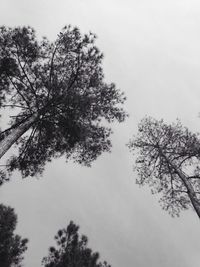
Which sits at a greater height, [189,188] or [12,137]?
[189,188]

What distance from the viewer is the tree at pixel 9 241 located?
1723 centimetres

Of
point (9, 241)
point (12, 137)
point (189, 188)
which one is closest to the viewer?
point (12, 137)

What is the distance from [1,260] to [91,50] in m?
14.3

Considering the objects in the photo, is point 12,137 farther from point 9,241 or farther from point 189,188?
point 9,241

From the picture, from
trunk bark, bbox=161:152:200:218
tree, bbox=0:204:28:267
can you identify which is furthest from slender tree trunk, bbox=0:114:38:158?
tree, bbox=0:204:28:267

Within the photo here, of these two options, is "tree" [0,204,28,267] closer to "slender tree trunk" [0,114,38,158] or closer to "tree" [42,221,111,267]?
"tree" [42,221,111,267]

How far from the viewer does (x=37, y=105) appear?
36.5 feet

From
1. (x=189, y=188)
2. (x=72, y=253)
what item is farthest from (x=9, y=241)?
(x=189, y=188)

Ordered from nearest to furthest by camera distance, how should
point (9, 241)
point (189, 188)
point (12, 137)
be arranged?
point (12, 137) < point (189, 188) < point (9, 241)

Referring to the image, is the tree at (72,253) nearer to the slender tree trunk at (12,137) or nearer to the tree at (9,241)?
the tree at (9,241)

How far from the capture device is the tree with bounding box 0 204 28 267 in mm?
17234

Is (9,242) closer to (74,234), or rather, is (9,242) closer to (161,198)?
(74,234)

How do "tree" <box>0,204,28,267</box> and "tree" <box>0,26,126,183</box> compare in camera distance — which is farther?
"tree" <box>0,204,28,267</box>

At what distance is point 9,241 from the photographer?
691 inches
